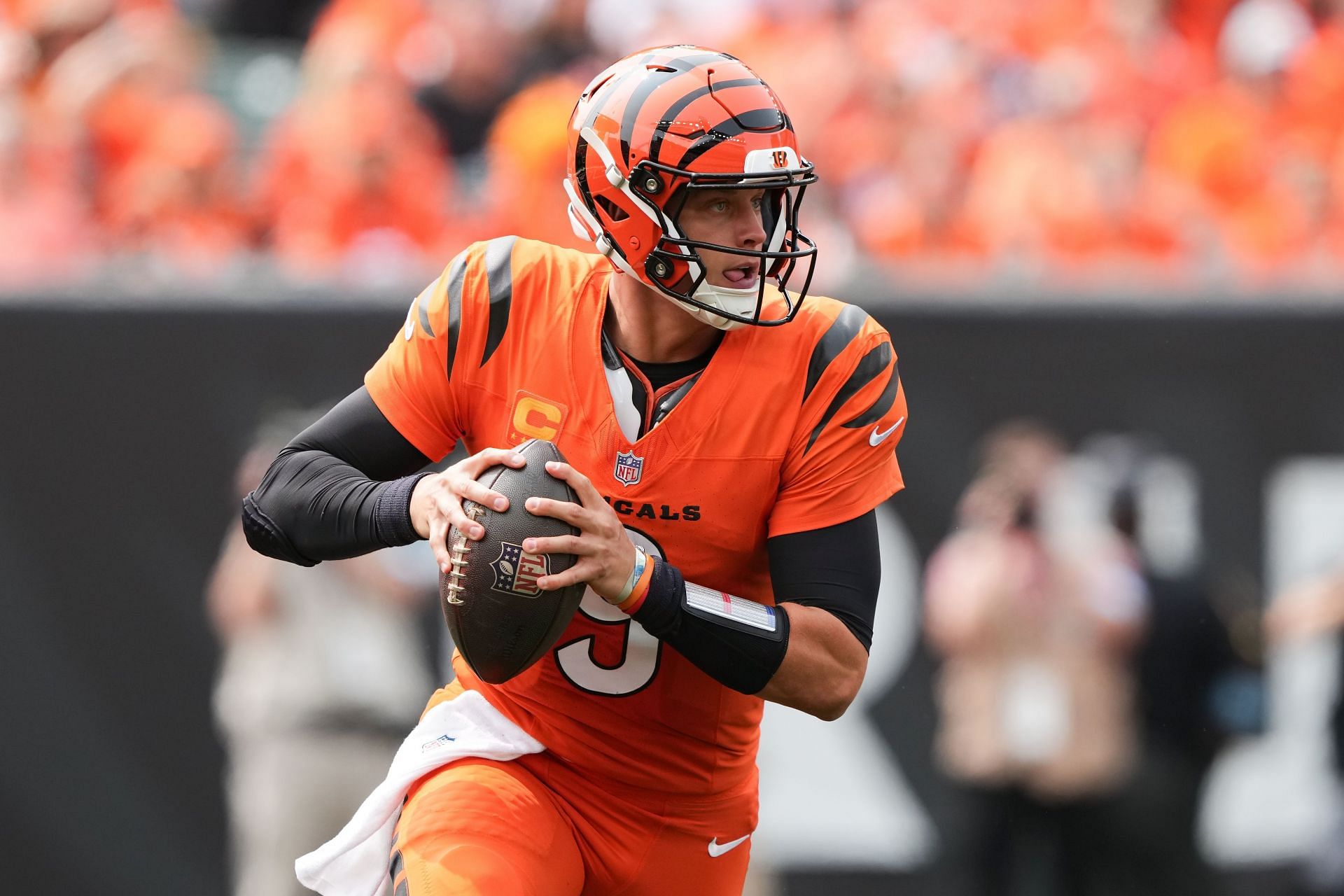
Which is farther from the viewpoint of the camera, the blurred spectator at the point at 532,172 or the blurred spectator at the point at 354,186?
the blurred spectator at the point at 354,186

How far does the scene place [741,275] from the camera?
10.8 ft

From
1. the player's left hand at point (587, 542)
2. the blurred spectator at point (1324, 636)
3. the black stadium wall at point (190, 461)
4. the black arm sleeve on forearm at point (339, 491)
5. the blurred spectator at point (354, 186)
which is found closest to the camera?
the player's left hand at point (587, 542)

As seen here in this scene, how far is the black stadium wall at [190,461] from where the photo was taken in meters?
6.38

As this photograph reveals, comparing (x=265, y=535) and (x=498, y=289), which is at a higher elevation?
(x=498, y=289)

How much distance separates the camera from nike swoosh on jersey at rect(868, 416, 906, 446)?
11.0ft

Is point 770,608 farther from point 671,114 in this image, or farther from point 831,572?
point 671,114

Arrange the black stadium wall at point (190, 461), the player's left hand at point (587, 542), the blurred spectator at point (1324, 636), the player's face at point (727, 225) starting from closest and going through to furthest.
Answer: the player's left hand at point (587, 542), the player's face at point (727, 225), the blurred spectator at point (1324, 636), the black stadium wall at point (190, 461)

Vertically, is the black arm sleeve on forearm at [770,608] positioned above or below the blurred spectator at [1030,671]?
above

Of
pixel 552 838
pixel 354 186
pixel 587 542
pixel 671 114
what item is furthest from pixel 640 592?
pixel 354 186

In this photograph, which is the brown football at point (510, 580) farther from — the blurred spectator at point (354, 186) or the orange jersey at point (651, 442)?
the blurred spectator at point (354, 186)

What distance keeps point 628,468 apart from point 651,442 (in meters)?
Answer: 0.07

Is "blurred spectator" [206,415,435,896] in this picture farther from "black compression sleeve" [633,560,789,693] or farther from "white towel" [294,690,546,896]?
"black compression sleeve" [633,560,789,693]

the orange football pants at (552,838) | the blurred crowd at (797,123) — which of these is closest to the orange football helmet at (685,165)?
the orange football pants at (552,838)

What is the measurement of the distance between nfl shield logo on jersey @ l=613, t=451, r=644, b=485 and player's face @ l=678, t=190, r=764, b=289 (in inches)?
14.6
